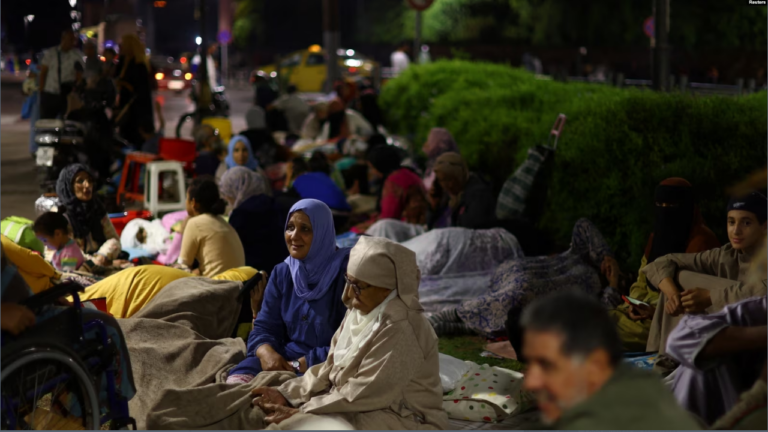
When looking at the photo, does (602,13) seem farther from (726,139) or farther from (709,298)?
(709,298)

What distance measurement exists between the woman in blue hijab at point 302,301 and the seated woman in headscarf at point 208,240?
162cm

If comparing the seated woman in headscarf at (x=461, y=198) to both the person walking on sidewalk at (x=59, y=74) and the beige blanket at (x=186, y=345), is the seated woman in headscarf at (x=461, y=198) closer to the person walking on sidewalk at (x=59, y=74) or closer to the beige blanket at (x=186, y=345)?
the beige blanket at (x=186, y=345)

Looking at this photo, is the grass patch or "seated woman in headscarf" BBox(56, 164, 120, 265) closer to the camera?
the grass patch

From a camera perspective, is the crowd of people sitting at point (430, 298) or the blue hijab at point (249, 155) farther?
the blue hijab at point (249, 155)

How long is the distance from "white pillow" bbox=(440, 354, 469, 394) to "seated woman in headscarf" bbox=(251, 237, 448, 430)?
3.18ft

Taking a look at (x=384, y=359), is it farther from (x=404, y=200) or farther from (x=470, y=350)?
(x=404, y=200)

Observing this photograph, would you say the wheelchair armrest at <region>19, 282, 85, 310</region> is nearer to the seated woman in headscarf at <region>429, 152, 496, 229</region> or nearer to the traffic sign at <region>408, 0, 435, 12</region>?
the seated woman in headscarf at <region>429, 152, 496, 229</region>

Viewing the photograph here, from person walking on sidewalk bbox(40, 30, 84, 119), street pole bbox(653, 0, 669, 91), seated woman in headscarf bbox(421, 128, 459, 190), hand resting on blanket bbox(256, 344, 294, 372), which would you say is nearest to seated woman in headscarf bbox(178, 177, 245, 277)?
hand resting on blanket bbox(256, 344, 294, 372)

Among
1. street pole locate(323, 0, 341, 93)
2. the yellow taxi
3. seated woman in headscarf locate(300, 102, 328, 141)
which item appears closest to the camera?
seated woman in headscarf locate(300, 102, 328, 141)

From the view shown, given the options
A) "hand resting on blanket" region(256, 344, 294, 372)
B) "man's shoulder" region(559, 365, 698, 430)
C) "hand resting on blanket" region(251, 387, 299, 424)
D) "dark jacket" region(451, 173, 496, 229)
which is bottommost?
"hand resting on blanket" region(251, 387, 299, 424)

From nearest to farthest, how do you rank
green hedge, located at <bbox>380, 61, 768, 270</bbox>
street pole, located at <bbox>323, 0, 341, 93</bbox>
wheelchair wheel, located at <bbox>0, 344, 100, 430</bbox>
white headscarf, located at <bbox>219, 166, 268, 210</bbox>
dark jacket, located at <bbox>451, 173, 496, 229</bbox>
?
1. wheelchair wheel, located at <bbox>0, 344, 100, 430</bbox>
2. green hedge, located at <bbox>380, 61, 768, 270</bbox>
3. white headscarf, located at <bbox>219, 166, 268, 210</bbox>
4. dark jacket, located at <bbox>451, 173, 496, 229</bbox>
5. street pole, located at <bbox>323, 0, 341, 93</bbox>

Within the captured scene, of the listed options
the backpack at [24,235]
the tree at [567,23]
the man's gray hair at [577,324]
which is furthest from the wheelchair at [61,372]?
the tree at [567,23]

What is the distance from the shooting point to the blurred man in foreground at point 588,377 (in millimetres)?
2254

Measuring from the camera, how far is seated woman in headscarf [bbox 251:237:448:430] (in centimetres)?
399
